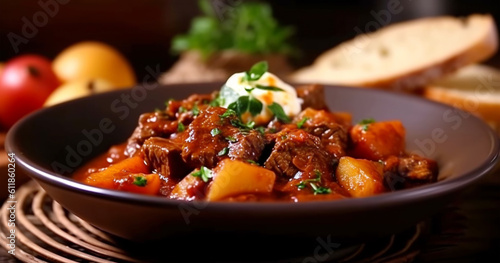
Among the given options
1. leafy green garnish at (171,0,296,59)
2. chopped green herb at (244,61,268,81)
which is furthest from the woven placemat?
leafy green garnish at (171,0,296,59)

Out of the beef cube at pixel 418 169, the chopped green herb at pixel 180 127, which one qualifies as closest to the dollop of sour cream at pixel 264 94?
the chopped green herb at pixel 180 127

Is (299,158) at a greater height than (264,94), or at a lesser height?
lesser

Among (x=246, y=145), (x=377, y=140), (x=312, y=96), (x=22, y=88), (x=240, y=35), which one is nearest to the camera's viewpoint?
(x=246, y=145)

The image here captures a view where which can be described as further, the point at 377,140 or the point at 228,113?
the point at 377,140

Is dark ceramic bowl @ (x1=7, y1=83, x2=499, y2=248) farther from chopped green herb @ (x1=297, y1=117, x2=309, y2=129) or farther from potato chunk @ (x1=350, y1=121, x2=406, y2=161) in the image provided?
chopped green herb @ (x1=297, y1=117, x2=309, y2=129)

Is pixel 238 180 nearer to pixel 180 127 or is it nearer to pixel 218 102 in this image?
pixel 180 127

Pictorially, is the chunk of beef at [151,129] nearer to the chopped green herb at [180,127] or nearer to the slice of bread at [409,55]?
the chopped green herb at [180,127]

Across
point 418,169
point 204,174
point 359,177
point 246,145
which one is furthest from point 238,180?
point 418,169
